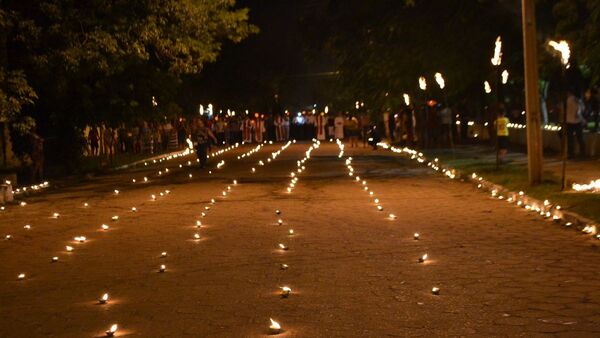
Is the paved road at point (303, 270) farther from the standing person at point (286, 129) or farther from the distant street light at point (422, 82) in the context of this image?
the standing person at point (286, 129)

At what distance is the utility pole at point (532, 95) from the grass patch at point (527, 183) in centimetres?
35

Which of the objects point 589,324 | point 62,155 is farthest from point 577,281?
point 62,155

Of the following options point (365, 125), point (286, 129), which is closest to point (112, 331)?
point (365, 125)

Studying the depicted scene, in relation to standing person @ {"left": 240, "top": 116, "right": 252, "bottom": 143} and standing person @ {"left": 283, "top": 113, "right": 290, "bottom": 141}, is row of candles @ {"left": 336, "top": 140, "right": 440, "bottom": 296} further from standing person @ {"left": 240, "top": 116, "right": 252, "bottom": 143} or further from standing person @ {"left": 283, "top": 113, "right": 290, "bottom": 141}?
standing person @ {"left": 283, "top": 113, "right": 290, "bottom": 141}

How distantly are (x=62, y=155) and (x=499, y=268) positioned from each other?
2277 cm

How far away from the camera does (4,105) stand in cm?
2347

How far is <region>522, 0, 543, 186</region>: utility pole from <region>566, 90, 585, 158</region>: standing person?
5718 millimetres

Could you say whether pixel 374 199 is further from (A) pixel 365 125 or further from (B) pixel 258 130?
(B) pixel 258 130

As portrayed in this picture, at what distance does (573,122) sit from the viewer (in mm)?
24516

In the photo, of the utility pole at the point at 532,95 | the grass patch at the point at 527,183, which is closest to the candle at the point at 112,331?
the grass patch at the point at 527,183

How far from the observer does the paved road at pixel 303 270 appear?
7.54 metres

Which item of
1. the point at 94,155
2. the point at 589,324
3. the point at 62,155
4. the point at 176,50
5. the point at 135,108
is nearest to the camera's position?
the point at 589,324

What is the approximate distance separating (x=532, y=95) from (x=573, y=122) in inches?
274

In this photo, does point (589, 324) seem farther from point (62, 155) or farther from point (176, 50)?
point (62, 155)
